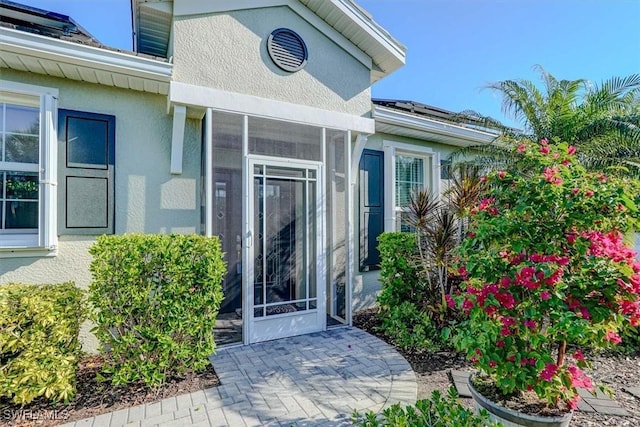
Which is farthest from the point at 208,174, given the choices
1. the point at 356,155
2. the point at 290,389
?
the point at 290,389

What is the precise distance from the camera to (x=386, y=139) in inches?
308

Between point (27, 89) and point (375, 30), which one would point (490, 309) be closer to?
point (375, 30)

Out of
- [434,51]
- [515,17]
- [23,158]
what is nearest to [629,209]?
[515,17]

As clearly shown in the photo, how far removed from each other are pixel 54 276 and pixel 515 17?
11.1 meters

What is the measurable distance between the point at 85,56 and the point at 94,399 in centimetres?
447

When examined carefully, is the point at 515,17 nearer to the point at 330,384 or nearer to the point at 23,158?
the point at 330,384

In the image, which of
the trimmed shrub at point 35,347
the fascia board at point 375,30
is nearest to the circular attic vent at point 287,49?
the fascia board at point 375,30

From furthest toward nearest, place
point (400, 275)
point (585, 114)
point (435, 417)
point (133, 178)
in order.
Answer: point (585, 114), point (400, 275), point (133, 178), point (435, 417)

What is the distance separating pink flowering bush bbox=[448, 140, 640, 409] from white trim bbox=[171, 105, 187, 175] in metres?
4.59

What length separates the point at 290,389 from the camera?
395 cm

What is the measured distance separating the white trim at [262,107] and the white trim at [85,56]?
342mm

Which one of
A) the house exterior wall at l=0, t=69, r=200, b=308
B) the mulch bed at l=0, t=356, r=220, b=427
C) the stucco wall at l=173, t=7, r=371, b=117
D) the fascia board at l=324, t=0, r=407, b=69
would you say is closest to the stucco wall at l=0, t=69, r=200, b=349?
the house exterior wall at l=0, t=69, r=200, b=308

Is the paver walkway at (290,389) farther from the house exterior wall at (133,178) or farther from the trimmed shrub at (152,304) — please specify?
the house exterior wall at (133,178)

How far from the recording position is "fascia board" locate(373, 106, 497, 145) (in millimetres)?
7030
